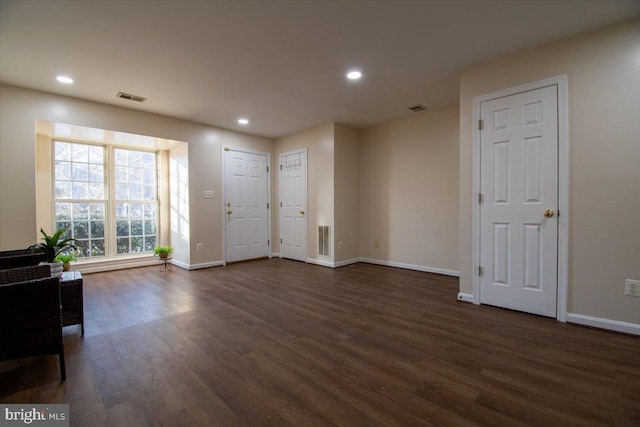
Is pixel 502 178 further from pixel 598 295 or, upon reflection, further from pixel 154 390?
pixel 154 390

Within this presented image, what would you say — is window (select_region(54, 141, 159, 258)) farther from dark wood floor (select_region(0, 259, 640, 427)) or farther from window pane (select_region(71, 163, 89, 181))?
dark wood floor (select_region(0, 259, 640, 427))

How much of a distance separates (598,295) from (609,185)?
3.13 feet

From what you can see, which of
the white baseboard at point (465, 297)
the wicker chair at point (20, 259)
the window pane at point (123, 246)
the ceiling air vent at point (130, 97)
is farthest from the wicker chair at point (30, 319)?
the window pane at point (123, 246)

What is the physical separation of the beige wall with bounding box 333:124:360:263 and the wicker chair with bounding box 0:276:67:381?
379 centimetres

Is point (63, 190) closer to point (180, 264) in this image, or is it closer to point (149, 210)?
point (149, 210)

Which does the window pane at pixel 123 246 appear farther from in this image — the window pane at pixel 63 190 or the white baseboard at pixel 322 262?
the white baseboard at pixel 322 262

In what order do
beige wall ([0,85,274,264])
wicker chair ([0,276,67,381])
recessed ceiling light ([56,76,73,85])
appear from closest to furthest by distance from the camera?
wicker chair ([0,276,67,381])
recessed ceiling light ([56,76,73,85])
beige wall ([0,85,274,264])

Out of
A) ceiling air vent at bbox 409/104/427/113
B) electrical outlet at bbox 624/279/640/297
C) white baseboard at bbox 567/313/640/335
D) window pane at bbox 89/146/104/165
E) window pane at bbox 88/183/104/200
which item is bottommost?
white baseboard at bbox 567/313/640/335

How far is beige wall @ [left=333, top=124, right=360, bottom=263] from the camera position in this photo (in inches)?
199

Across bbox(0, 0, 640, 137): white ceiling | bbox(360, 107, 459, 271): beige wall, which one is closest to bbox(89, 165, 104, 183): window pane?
bbox(0, 0, 640, 137): white ceiling

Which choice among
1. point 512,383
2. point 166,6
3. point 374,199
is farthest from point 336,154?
point 512,383

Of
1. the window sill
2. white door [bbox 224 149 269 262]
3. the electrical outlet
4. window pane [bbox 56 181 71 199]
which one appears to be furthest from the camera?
white door [bbox 224 149 269 262]

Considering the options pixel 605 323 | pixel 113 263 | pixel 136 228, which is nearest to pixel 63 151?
pixel 136 228

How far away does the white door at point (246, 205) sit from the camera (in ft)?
17.8
